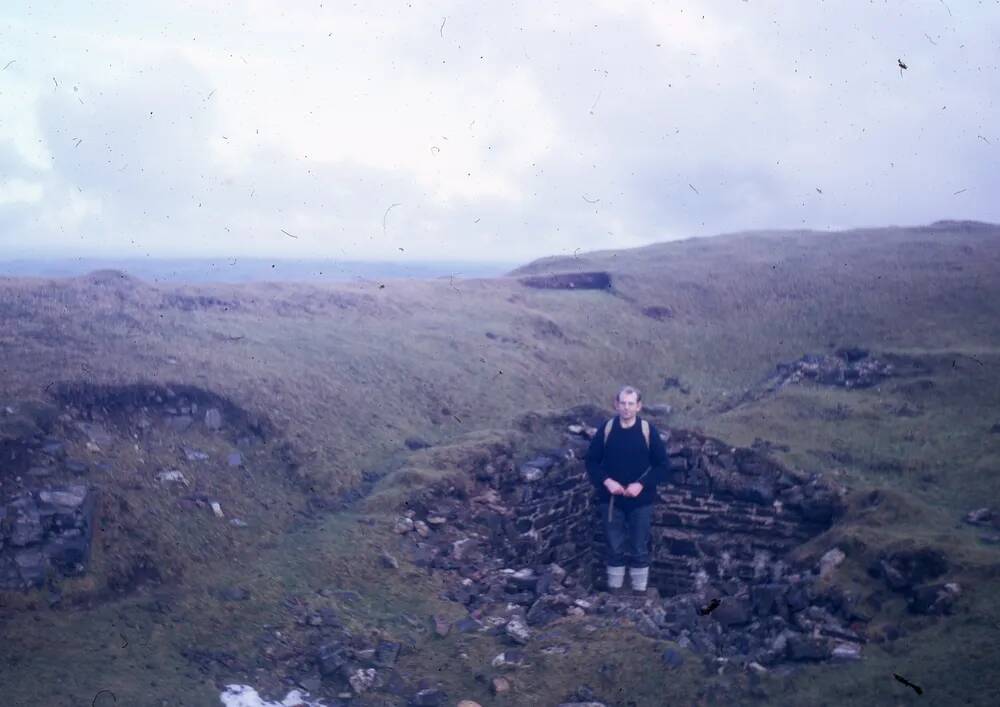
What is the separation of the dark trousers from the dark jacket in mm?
107

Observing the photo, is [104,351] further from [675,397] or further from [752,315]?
[752,315]

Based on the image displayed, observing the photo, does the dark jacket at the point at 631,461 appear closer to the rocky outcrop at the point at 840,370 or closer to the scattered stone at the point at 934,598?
the scattered stone at the point at 934,598

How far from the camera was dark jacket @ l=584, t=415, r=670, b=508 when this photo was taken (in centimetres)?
868

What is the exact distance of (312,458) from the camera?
10383 millimetres

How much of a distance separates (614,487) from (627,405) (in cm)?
87

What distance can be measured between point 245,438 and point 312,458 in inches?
33.7

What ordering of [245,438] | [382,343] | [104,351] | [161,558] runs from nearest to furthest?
1. [161,558]
2. [245,438]
3. [104,351]
4. [382,343]

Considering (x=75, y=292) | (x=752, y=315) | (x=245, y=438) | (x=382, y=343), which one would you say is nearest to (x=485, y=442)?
(x=245, y=438)

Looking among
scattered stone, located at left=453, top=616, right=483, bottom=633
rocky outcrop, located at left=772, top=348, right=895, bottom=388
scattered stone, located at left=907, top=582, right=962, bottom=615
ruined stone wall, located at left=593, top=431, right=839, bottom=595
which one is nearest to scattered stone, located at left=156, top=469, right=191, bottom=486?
scattered stone, located at left=453, top=616, right=483, bottom=633

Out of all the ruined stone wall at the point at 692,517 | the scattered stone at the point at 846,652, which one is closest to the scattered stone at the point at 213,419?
the ruined stone wall at the point at 692,517

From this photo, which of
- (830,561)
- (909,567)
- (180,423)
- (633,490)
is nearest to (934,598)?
(909,567)

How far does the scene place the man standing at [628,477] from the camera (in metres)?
8.67

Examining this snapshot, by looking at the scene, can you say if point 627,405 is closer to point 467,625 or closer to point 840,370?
point 467,625

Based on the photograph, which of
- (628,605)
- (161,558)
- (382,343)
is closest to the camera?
(161,558)
